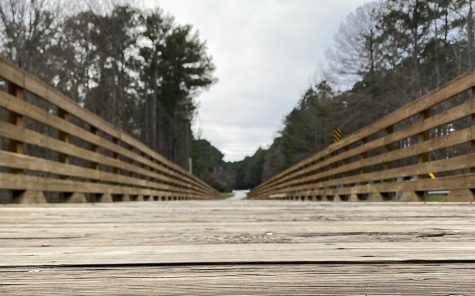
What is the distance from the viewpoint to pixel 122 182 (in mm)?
7551

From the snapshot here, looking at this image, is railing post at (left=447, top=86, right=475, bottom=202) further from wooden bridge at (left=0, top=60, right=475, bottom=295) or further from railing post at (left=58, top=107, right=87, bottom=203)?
railing post at (left=58, top=107, right=87, bottom=203)

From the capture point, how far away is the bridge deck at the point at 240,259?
1.00 meters

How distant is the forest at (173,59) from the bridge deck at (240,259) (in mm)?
10741

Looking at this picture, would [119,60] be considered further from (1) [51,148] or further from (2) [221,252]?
(2) [221,252]

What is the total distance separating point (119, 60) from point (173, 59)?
22.9 feet

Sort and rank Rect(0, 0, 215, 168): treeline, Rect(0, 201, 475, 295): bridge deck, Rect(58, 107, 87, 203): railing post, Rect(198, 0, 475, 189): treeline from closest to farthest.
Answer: Rect(0, 201, 475, 295): bridge deck, Rect(58, 107, 87, 203): railing post, Rect(0, 0, 215, 168): treeline, Rect(198, 0, 475, 189): treeline

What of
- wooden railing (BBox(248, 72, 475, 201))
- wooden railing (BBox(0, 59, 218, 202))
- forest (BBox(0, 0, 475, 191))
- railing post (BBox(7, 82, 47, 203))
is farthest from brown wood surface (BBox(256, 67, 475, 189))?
forest (BBox(0, 0, 475, 191))

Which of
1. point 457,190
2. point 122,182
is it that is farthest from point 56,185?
point 457,190

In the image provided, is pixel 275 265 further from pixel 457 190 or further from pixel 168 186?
pixel 168 186

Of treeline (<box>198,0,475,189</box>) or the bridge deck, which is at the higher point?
treeline (<box>198,0,475,189</box>)

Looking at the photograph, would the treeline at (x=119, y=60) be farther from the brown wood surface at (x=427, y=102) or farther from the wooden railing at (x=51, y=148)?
the brown wood surface at (x=427, y=102)

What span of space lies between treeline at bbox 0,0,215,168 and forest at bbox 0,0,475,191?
4 centimetres

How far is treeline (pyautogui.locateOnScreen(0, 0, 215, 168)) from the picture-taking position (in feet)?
38.8

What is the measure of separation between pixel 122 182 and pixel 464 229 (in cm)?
637
